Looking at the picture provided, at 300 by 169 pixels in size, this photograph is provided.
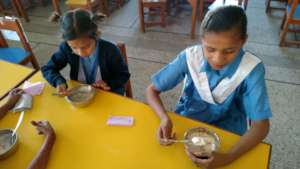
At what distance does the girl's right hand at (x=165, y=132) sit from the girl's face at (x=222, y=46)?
30cm

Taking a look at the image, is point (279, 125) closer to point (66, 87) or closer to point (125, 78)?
point (125, 78)

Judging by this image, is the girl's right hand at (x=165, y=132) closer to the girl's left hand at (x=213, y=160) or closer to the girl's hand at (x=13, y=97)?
the girl's left hand at (x=213, y=160)

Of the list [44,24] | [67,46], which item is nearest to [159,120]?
[67,46]

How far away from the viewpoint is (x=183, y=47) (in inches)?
109

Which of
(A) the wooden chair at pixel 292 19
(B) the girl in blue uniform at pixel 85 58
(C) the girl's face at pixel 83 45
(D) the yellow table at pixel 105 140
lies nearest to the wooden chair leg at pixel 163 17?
(A) the wooden chair at pixel 292 19

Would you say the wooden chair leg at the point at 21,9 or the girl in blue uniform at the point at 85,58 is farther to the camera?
the wooden chair leg at the point at 21,9

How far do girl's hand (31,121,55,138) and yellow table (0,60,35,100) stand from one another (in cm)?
34

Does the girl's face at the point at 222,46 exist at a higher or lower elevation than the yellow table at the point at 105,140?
higher

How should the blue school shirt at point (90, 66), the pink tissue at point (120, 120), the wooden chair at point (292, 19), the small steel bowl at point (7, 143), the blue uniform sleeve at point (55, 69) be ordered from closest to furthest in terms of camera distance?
the small steel bowl at point (7, 143)
the pink tissue at point (120, 120)
the blue uniform sleeve at point (55, 69)
the blue school shirt at point (90, 66)
the wooden chair at point (292, 19)

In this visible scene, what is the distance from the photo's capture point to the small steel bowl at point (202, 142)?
816mm

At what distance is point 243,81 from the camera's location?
3.18ft

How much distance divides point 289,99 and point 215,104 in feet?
4.29

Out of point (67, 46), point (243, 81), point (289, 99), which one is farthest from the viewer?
point (289, 99)

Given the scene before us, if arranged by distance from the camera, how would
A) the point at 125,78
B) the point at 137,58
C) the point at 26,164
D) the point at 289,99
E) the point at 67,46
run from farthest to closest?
1. the point at 137,58
2. the point at 289,99
3. the point at 125,78
4. the point at 67,46
5. the point at 26,164
